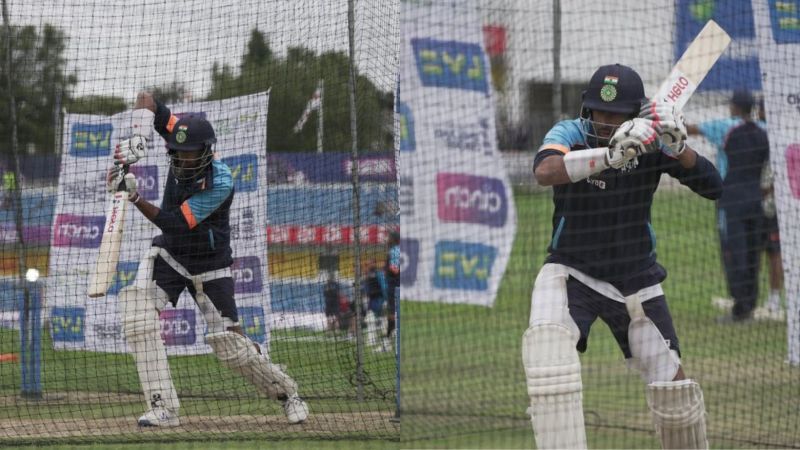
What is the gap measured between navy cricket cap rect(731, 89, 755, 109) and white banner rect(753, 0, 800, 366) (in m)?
1.87

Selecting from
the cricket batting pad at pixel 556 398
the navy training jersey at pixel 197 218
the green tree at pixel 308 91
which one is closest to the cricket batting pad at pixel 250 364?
the navy training jersey at pixel 197 218

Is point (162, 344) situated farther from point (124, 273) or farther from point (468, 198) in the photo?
point (468, 198)

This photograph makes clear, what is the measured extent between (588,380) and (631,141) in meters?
4.17

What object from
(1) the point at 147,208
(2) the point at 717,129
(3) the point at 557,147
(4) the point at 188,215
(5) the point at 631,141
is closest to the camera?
(5) the point at 631,141

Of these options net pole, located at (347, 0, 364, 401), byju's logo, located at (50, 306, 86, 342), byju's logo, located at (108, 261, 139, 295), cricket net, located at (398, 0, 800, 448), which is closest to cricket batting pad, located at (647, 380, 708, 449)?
cricket net, located at (398, 0, 800, 448)

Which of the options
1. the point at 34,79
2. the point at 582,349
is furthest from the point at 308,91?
the point at 582,349

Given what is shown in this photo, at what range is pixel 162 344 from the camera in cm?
707

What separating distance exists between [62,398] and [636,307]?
13.5ft

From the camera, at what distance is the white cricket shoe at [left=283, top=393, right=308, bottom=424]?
7.11 m

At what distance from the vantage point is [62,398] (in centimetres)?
763

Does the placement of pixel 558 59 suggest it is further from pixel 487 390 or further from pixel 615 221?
pixel 615 221

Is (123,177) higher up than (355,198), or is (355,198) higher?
(123,177)

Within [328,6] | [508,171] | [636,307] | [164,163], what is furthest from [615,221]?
[508,171]

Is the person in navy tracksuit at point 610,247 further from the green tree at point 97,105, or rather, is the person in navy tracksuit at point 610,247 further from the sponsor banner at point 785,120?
the green tree at point 97,105
